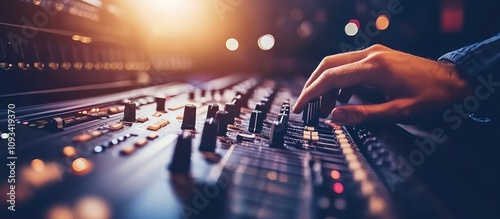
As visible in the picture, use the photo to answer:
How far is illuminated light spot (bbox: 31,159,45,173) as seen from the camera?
603 millimetres

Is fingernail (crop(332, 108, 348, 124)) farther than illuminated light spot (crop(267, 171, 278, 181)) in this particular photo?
Yes

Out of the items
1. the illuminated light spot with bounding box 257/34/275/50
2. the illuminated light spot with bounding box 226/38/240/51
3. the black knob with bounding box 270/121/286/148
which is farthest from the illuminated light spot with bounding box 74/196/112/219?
the illuminated light spot with bounding box 257/34/275/50

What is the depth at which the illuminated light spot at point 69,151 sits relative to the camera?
0.69m

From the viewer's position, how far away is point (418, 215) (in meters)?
0.55

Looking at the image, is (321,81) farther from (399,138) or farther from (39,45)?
(39,45)

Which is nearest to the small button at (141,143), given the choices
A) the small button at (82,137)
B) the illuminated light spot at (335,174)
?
the small button at (82,137)

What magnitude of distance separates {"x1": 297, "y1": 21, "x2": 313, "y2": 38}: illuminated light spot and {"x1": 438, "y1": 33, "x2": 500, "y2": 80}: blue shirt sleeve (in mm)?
6714

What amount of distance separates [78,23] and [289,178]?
1.44 m

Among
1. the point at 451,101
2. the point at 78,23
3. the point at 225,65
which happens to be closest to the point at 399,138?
the point at 451,101

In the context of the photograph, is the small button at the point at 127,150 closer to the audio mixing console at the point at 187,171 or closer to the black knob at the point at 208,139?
the audio mixing console at the point at 187,171

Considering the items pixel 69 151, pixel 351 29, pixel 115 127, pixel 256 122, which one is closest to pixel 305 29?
pixel 351 29

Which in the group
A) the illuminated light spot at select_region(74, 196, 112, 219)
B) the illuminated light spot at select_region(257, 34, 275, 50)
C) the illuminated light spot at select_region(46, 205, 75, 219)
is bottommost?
the illuminated light spot at select_region(46, 205, 75, 219)

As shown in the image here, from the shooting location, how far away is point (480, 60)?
4.14 ft

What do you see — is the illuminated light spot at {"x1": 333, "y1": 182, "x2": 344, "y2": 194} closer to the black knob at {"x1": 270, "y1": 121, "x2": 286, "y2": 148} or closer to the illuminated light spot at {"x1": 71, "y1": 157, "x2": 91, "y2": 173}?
the black knob at {"x1": 270, "y1": 121, "x2": 286, "y2": 148}
